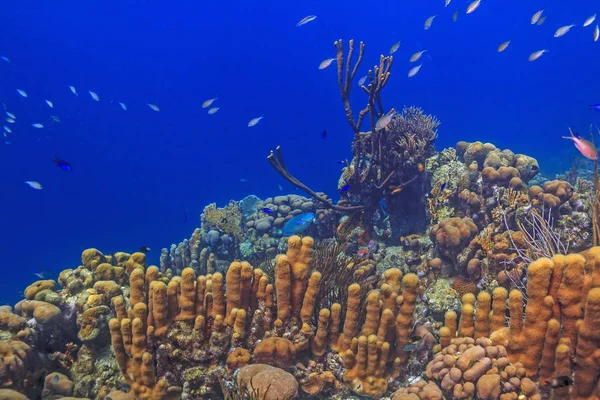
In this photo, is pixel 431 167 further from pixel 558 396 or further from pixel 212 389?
pixel 212 389

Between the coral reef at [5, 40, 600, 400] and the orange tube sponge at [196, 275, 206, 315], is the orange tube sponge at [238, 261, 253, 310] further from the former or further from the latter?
the orange tube sponge at [196, 275, 206, 315]

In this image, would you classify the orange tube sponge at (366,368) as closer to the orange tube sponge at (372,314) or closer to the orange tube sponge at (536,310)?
the orange tube sponge at (372,314)

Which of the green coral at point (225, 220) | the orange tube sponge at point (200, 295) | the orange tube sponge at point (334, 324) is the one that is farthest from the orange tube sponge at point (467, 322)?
the green coral at point (225, 220)

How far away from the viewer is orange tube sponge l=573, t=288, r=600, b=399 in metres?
2.65

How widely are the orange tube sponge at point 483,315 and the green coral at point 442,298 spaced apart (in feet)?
4.94

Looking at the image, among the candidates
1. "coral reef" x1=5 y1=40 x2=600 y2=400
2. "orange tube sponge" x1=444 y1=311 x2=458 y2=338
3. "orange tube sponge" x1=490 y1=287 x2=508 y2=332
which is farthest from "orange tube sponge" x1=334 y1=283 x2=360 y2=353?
"orange tube sponge" x1=490 y1=287 x2=508 y2=332

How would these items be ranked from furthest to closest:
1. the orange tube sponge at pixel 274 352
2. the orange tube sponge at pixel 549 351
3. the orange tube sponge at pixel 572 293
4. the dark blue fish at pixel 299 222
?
the dark blue fish at pixel 299 222
the orange tube sponge at pixel 274 352
the orange tube sponge at pixel 549 351
the orange tube sponge at pixel 572 293

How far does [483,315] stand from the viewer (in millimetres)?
3582

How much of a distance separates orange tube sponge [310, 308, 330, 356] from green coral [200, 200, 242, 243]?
21.0 ft

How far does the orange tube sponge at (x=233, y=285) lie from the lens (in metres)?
3.86

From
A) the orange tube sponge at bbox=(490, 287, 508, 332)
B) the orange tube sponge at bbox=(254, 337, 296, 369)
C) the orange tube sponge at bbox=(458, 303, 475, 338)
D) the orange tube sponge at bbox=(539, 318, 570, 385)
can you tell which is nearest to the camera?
the orange tube sponge at bbox=(539, 318, 570, 385)

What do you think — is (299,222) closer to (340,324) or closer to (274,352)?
(340,324)

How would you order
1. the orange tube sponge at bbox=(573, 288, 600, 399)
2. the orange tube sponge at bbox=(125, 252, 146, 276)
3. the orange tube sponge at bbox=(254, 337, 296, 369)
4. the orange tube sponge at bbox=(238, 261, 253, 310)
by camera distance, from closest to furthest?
the orange tube sponge at bbox=(573, 288, 600, 399) < the orange tube sponge at bbox=(254, 337, 296, 369) < the orange tube sponge at bbox=(238, 261, 253, 310) < the orange tube sponge at bbox=(125, 252, 146, 276)

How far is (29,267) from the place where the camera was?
1591 inches
